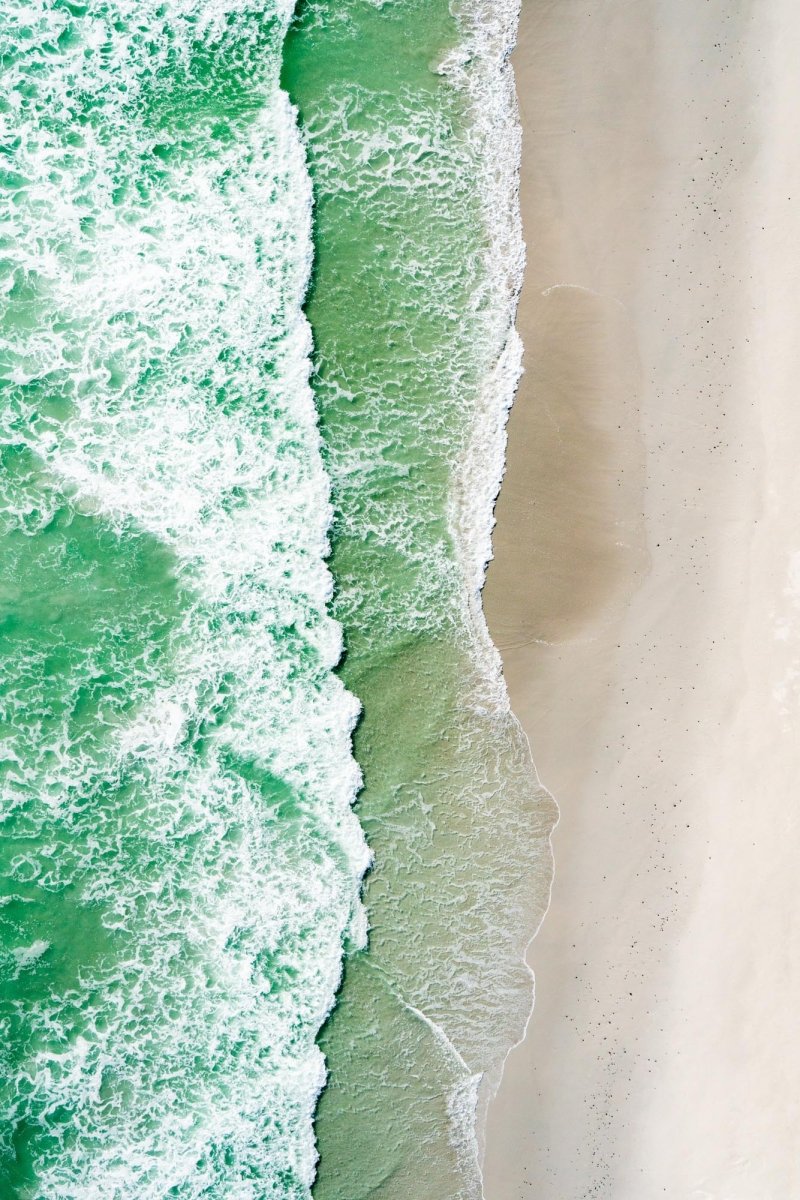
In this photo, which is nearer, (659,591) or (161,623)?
(659,591)

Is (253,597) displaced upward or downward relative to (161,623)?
upward

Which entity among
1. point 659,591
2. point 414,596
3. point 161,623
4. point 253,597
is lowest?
point 161,623

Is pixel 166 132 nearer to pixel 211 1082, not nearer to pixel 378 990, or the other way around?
pixel 378 990

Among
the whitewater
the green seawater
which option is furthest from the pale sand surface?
the whitewater

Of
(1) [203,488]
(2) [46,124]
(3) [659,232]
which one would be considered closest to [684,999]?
(1) [203,488]

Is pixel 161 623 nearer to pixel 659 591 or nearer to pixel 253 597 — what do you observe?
pixel 253 597

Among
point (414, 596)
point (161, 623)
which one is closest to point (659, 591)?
point (414, 596)

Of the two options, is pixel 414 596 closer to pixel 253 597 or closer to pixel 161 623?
pixel 253 597
